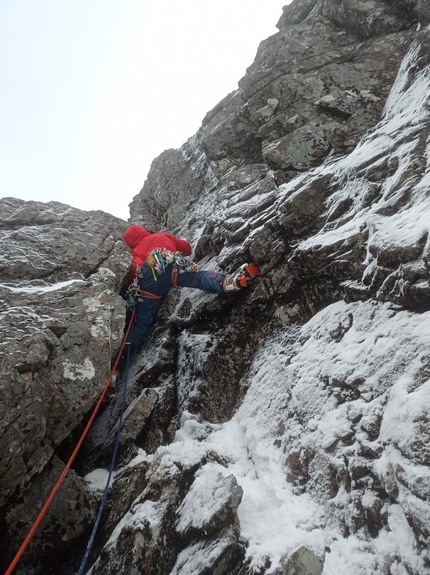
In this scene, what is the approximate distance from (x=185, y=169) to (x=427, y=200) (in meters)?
8.91

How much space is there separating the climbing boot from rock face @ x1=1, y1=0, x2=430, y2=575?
0.61 feet

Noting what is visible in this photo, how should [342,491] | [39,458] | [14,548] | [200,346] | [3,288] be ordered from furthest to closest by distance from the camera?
1. [200,346]
2. [3,288]
3. [39,458]
4. [14,548]
5. [342,491]

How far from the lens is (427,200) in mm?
4125

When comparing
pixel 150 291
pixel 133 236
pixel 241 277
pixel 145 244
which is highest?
pixel 133 236

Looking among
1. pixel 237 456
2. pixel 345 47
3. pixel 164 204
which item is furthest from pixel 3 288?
pixel 345 47

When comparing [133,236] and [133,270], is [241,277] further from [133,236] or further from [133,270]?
[133,236]

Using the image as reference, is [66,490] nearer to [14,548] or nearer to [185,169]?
[14,548]

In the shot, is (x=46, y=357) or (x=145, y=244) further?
(x=145, y=244)

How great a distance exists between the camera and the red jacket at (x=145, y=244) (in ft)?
24.7

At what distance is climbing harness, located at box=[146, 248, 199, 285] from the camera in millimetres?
6938

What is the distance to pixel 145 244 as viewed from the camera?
777 centimetres

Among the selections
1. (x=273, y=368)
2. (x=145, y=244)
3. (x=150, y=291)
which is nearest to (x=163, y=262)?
(x=150, y=291)

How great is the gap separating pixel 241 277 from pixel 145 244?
9.30 feet

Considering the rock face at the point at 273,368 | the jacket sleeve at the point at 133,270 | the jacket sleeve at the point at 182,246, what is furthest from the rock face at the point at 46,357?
the jacket sleeve at the point at 182,246
